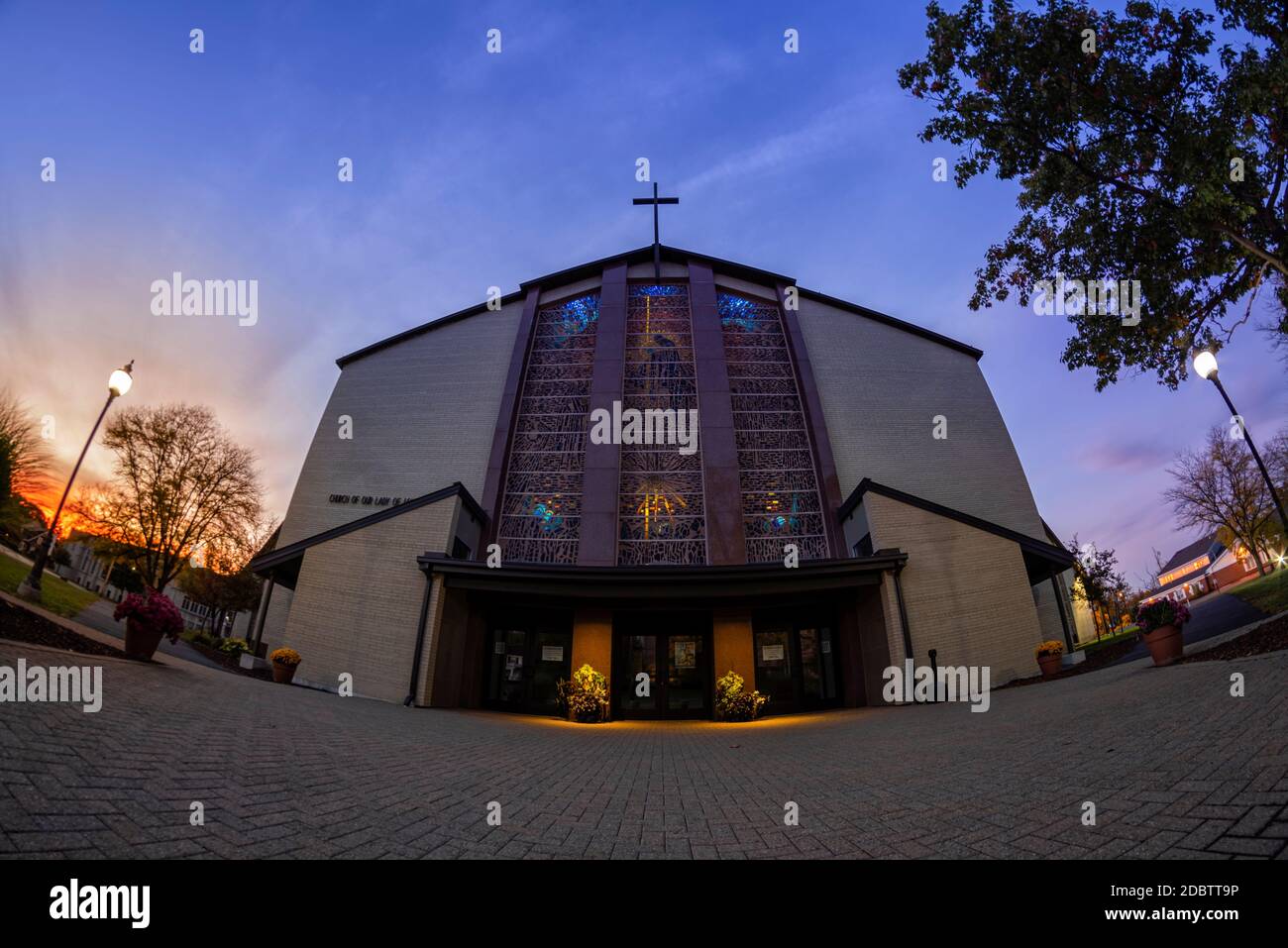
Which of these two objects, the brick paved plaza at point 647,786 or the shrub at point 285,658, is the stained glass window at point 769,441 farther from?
the shrub at point 285,658

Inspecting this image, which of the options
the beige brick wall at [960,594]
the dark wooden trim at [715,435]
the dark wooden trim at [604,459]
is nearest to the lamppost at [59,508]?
the dark wooden trim at [604,459]

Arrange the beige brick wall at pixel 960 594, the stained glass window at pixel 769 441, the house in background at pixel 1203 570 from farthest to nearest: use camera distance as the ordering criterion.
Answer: the house in background at pixel 1203 570, the stained glass window at pixel 769 441, the beige brick wall at pixel 960 594

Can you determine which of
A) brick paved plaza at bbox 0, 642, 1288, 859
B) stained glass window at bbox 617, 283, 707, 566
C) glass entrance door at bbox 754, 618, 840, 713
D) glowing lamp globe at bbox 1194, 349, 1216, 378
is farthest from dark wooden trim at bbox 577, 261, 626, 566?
glowing lamp globe at bbox 1194, 349, 1216, 378

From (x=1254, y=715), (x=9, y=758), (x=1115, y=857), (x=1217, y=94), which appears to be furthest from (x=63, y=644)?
(x=1217, y=94)

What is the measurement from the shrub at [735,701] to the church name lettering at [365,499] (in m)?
13.3

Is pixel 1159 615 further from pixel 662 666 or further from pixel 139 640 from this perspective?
pixel 139 640

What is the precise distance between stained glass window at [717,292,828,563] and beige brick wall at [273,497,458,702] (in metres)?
10.7

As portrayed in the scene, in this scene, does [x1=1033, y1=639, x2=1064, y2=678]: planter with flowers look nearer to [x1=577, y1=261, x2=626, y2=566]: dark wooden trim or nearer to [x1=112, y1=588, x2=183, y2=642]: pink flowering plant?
[x1=577, y1=261, x2=626, y2=566]: dark wooden trim

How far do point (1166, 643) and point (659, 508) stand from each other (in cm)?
1273

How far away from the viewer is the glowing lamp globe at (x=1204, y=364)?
1097 cm

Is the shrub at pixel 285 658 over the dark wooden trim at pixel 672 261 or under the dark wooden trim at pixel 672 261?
under

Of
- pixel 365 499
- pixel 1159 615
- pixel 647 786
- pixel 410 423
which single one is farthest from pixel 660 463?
pixel 647 786

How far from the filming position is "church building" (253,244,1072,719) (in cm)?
1300
